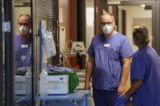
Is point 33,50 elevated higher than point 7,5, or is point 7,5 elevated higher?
point 7,5

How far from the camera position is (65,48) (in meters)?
5.96

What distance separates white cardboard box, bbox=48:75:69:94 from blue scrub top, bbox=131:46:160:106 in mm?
585

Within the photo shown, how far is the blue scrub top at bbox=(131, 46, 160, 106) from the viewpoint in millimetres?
3314

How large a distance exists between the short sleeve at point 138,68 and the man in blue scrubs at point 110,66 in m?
0.61

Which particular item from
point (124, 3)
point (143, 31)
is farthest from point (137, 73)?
point (124, 3)

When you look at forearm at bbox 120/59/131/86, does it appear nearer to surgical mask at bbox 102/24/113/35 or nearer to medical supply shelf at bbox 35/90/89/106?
surgical mask at bbox 102/24/113/35

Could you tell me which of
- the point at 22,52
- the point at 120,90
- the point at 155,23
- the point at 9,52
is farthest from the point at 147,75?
the point at 155,23

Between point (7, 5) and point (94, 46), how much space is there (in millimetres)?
1487

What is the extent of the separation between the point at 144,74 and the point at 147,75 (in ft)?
0.11

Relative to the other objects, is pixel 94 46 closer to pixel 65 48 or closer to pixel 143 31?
pixel 143 31

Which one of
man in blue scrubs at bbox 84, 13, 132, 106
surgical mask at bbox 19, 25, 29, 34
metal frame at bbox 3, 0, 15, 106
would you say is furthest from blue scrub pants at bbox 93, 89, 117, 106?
Result: metal frame at bbox 3, 0, 15, 106

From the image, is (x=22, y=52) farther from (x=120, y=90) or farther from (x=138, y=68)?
(x=120, y=90)

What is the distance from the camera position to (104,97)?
405 cm

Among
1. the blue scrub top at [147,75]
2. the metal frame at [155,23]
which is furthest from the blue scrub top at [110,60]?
the metal frame at [155,23]
